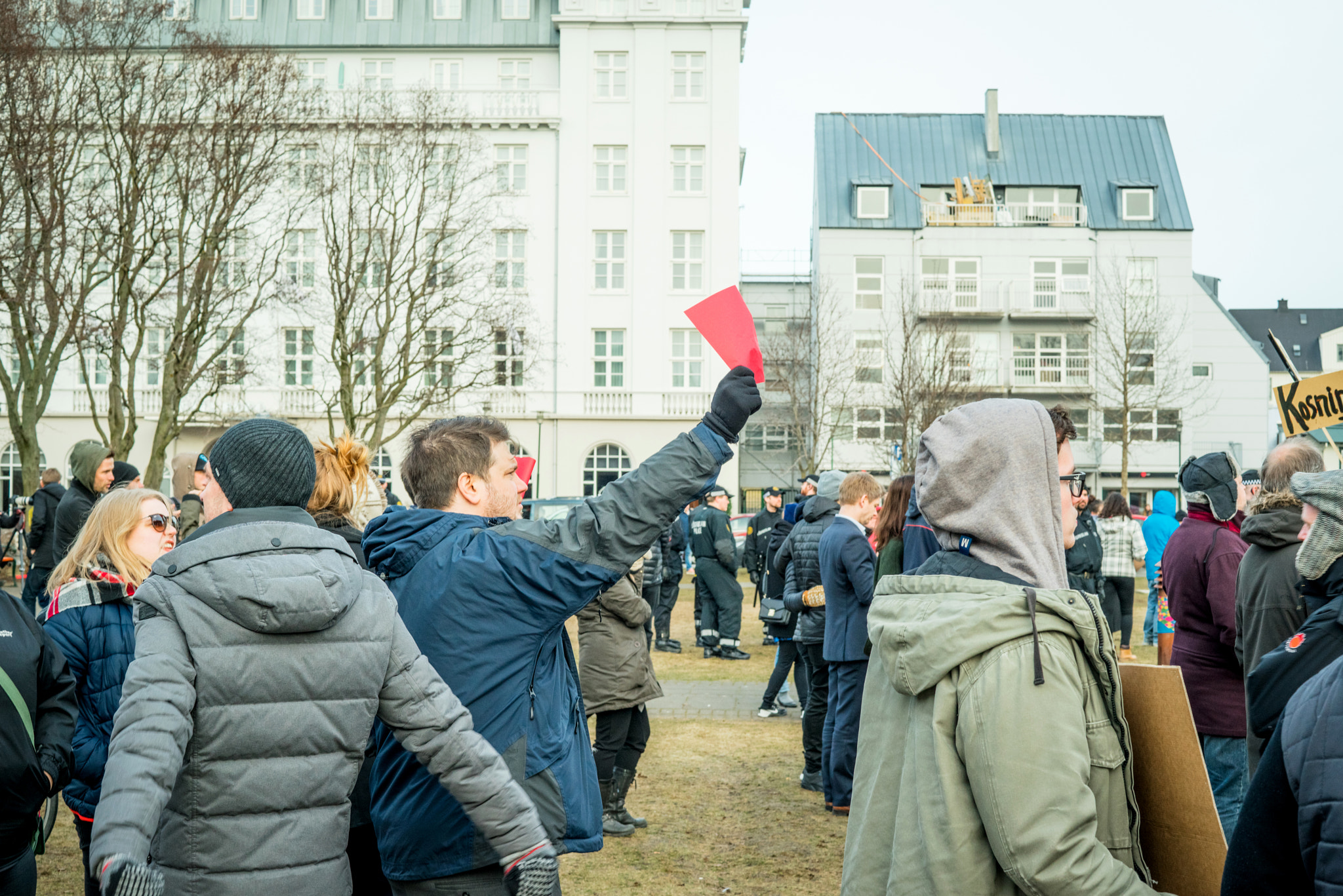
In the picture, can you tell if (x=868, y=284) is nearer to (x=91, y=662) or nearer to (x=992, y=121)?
(x=992, y=121)

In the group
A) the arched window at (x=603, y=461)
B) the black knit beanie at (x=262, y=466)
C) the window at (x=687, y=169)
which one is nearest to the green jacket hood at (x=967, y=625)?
the black knit beanie at (x=262, y=466)

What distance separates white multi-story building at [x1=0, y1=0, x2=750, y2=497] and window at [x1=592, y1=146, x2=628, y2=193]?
5 cm

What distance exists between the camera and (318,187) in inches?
1171

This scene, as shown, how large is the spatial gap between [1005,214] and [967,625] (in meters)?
46.1

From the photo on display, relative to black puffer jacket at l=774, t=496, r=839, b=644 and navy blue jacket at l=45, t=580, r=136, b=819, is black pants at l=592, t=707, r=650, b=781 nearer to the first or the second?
black puffer jacket at l=774, t=496, r=839, b=644

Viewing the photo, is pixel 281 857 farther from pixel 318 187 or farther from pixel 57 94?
pixel 318 187

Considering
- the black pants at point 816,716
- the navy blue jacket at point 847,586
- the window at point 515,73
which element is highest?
the window at point 515,73

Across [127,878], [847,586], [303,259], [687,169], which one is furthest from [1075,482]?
[687,169]

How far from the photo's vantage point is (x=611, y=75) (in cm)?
4088

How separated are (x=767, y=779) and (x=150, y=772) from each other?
255 inches

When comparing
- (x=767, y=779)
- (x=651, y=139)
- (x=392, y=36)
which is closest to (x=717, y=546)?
(x=767, y=779)

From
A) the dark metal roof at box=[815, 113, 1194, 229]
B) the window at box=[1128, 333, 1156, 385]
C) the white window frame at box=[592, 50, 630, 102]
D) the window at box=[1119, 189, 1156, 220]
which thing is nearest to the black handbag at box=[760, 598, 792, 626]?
the white window frame at box=[592, 50, 630, 102]

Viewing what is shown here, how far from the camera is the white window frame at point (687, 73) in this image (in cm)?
4050

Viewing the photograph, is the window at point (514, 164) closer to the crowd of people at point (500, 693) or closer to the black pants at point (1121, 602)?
the black pants at point (1121, 602)
